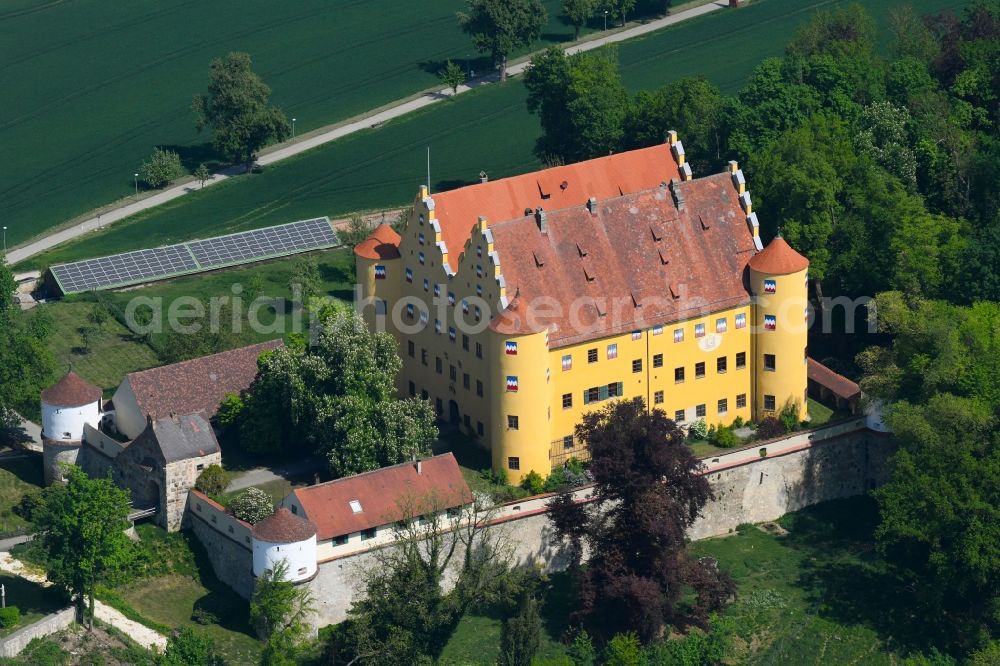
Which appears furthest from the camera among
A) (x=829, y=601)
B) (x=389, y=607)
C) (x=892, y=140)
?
(x=892, y=140)

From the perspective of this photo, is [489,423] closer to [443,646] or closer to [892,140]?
[443,646]

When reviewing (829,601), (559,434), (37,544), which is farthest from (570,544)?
(37,544)

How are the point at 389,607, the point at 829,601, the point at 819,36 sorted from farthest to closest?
1. the point at 819,36
2. the point at 829,601
3. the point at 389,607

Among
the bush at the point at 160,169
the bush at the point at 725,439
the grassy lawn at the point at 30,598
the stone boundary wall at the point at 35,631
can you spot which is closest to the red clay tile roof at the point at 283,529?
the stone boundary wall at the point at 35,631

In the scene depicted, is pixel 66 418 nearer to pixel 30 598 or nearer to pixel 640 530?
pixel 30 598

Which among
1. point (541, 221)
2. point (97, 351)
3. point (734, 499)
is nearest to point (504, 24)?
point (97, 351)

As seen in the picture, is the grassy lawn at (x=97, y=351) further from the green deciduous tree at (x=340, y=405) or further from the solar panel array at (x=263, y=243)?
the green deciduous tree at (x=340, y=405)

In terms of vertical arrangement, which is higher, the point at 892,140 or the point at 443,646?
the point at 892,140

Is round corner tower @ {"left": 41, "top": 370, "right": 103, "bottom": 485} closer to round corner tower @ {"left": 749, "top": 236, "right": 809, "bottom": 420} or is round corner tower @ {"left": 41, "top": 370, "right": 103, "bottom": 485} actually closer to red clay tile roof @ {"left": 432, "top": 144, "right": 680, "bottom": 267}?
red clay tile roof @ {"left": 432, "top": 144, "right": 680, "bottom": 267}
